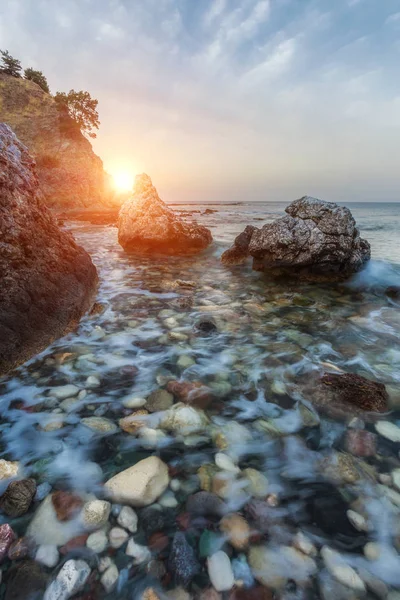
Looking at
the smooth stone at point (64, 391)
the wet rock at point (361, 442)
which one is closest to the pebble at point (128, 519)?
the smooth stone at point (64, 391)

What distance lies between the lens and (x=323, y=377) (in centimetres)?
362

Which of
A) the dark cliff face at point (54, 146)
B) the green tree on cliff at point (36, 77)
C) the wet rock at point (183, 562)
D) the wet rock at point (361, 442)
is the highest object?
the green tree on cliff at point (36, 77)

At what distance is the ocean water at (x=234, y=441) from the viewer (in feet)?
6.02

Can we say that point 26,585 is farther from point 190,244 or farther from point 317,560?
point 190,244

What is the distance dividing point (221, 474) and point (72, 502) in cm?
115

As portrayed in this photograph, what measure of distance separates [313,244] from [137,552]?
8406mm

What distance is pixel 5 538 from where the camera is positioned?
6.13ft

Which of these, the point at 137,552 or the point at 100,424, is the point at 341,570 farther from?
the point at 100,424

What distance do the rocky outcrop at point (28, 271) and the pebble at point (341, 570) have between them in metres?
3.84

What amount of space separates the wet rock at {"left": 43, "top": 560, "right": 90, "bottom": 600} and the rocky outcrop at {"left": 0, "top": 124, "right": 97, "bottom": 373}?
268 centimetres

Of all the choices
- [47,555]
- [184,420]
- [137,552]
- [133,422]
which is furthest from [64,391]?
[137,552]

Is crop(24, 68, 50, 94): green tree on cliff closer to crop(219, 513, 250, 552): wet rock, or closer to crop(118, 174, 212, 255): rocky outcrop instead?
crop(118, 174, 212, 255): rocky outcrop

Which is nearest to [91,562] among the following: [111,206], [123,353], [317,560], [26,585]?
[26,585]

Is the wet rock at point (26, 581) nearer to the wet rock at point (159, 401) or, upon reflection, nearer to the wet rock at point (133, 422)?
the wet rock at point (133, 422)
